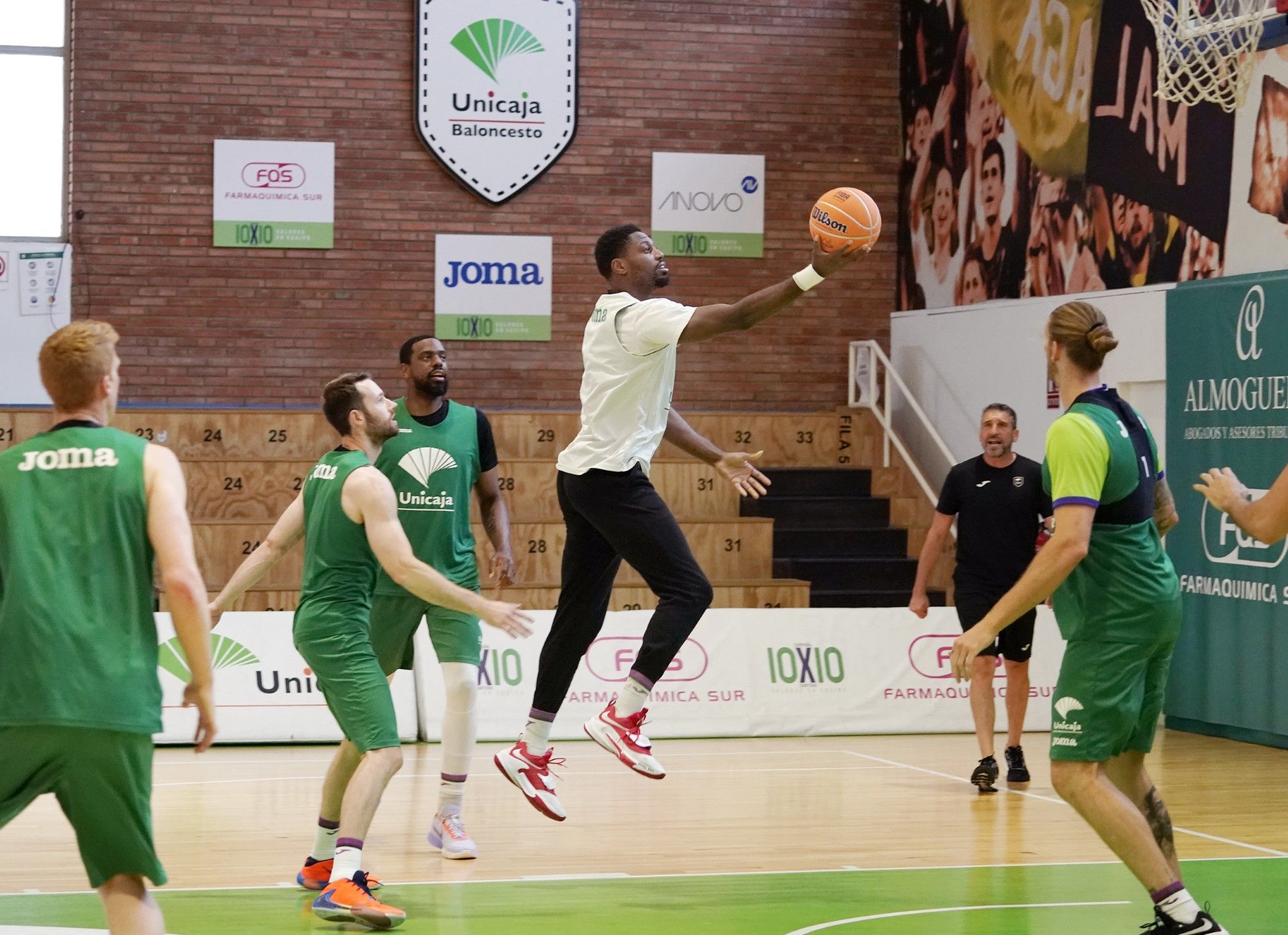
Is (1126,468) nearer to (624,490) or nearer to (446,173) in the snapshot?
(624,490)

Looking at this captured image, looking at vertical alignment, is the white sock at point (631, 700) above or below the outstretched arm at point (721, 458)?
below

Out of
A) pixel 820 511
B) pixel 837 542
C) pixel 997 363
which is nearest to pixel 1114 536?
pixel 997 363

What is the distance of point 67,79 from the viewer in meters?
15.1

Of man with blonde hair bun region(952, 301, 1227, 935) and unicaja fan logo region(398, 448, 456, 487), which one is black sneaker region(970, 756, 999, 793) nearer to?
unicaja fan logo region(398, 448, 456, 487)

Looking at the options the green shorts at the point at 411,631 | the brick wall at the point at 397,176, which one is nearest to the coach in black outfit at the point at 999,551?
the green shorts at the point at 411,631

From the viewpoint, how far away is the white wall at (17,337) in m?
14.8

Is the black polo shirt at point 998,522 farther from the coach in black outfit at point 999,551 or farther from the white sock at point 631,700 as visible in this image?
the white sock at point 631,700

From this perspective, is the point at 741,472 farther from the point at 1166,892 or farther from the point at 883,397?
the point at 883,397

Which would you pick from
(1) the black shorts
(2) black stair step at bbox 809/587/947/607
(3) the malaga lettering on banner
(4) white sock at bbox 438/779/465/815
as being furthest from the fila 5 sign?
(4) white sock at bbox 438/779/465/815

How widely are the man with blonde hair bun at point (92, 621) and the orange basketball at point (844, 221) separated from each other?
9.21ft

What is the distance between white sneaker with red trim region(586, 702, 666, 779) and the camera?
260 inches

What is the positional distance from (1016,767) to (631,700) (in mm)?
3590

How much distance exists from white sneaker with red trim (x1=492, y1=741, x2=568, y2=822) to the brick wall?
9217 mm

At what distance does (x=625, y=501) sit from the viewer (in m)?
6.62
